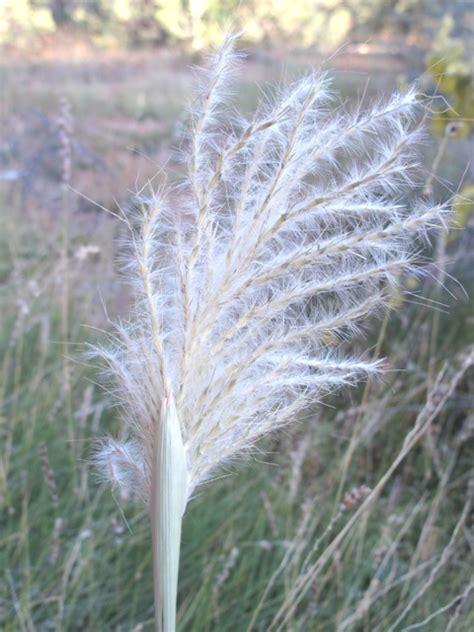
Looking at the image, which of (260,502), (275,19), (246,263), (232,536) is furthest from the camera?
(275,19)

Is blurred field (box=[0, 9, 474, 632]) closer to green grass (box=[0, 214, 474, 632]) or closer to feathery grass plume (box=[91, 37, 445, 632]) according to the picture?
green grass (box=[0, 214, 474, 632])

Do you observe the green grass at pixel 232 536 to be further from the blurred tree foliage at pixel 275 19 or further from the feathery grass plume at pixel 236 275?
the blurred tree foliage at pixel 275 19

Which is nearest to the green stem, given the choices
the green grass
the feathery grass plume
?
the feathery grass plume

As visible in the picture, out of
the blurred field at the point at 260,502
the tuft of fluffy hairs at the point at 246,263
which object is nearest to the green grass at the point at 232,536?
the blurred field at the point at 260,502

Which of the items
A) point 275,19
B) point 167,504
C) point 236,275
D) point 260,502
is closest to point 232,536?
point 260,502

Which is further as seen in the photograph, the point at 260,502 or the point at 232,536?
the point at 260,502

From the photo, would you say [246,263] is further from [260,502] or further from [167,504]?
[260,502]

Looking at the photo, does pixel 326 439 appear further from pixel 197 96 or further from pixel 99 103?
pixel 99 103
